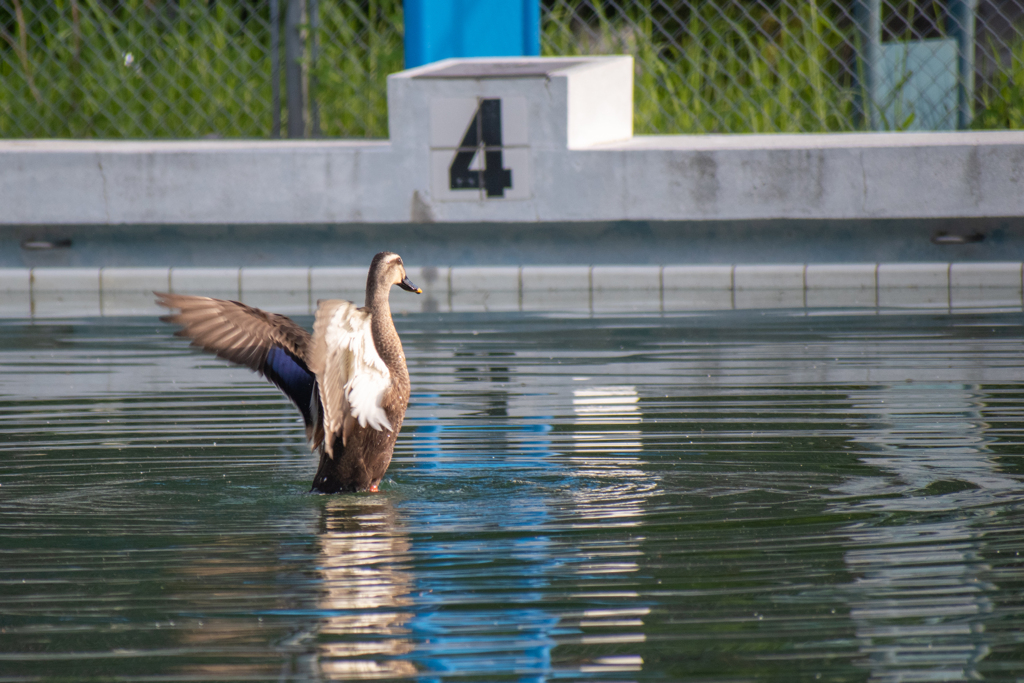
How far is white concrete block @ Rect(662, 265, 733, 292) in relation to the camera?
9.05 metres

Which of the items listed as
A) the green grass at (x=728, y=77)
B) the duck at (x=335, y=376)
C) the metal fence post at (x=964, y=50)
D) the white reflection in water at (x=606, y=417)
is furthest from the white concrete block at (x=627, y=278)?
the duck at (x=335, y=376)

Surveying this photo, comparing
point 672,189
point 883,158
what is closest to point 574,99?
point 672,189

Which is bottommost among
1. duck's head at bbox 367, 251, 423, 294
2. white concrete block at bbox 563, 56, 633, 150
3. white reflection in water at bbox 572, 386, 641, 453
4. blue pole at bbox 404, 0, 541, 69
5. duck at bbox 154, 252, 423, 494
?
white reflection in water at bbox 572, 386, 641, 453

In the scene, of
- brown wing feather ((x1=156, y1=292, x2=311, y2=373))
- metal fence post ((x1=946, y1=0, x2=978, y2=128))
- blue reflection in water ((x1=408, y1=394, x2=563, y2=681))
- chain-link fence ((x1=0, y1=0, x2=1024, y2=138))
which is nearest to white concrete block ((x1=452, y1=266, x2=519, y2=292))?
chain-link fence ((x1=0, y1=0, x2=1024, y2=138))

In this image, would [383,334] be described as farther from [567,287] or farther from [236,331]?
[567,287]

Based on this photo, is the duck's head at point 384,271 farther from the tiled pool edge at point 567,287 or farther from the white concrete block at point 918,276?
the white concrete block at point 918,276

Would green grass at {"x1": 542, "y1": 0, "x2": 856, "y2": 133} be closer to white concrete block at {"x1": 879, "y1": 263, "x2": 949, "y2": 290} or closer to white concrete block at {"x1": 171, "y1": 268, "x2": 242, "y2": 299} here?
Answer: white concrete block at {"x1": 879, "y1": 263, "x2": 949, "y2": 290}

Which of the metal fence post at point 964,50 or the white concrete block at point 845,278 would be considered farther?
the metal fence post at point 964,50

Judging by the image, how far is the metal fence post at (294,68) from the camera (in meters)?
10.3

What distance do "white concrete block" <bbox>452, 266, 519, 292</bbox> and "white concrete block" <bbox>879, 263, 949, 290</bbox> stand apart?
2.14m

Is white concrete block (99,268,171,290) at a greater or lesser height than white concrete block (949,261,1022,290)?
greater

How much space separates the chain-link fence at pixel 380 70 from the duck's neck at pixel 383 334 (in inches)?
240

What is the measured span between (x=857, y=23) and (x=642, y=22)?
2.03 meters

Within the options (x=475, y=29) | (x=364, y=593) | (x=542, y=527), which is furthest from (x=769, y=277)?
(x=364, y=593)
